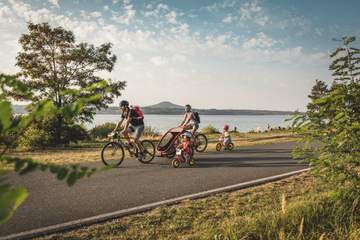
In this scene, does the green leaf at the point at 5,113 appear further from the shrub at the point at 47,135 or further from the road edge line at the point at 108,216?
the shrub at the point at 47,135

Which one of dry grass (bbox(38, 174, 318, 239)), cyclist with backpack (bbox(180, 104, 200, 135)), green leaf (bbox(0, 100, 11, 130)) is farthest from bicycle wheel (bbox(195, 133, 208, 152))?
green leaf (bbox(0, 100, 11, 130))

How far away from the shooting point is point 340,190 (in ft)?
13.8

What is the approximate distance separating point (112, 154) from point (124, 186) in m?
3.05

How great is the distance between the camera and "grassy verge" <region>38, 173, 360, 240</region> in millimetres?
3785

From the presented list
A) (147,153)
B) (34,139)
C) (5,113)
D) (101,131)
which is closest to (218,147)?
(147,153)

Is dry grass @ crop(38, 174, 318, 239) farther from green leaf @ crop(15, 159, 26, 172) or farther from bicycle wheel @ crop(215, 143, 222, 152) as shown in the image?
bicycle wheel @ crop(215, 143, 222, 152)

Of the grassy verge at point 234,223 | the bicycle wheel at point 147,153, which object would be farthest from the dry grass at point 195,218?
the bicycle wheel at point 147,153

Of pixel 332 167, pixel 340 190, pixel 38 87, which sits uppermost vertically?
pixel 38 87

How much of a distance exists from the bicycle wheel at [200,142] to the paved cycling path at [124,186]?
2525mm

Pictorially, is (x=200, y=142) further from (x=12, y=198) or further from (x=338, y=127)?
(x=12, y=198)

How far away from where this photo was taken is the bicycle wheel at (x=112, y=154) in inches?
396

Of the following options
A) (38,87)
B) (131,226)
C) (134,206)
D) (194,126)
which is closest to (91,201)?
(134,206)

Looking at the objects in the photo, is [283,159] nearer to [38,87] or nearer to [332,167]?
[332,167]

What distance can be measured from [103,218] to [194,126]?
834 centimetres
